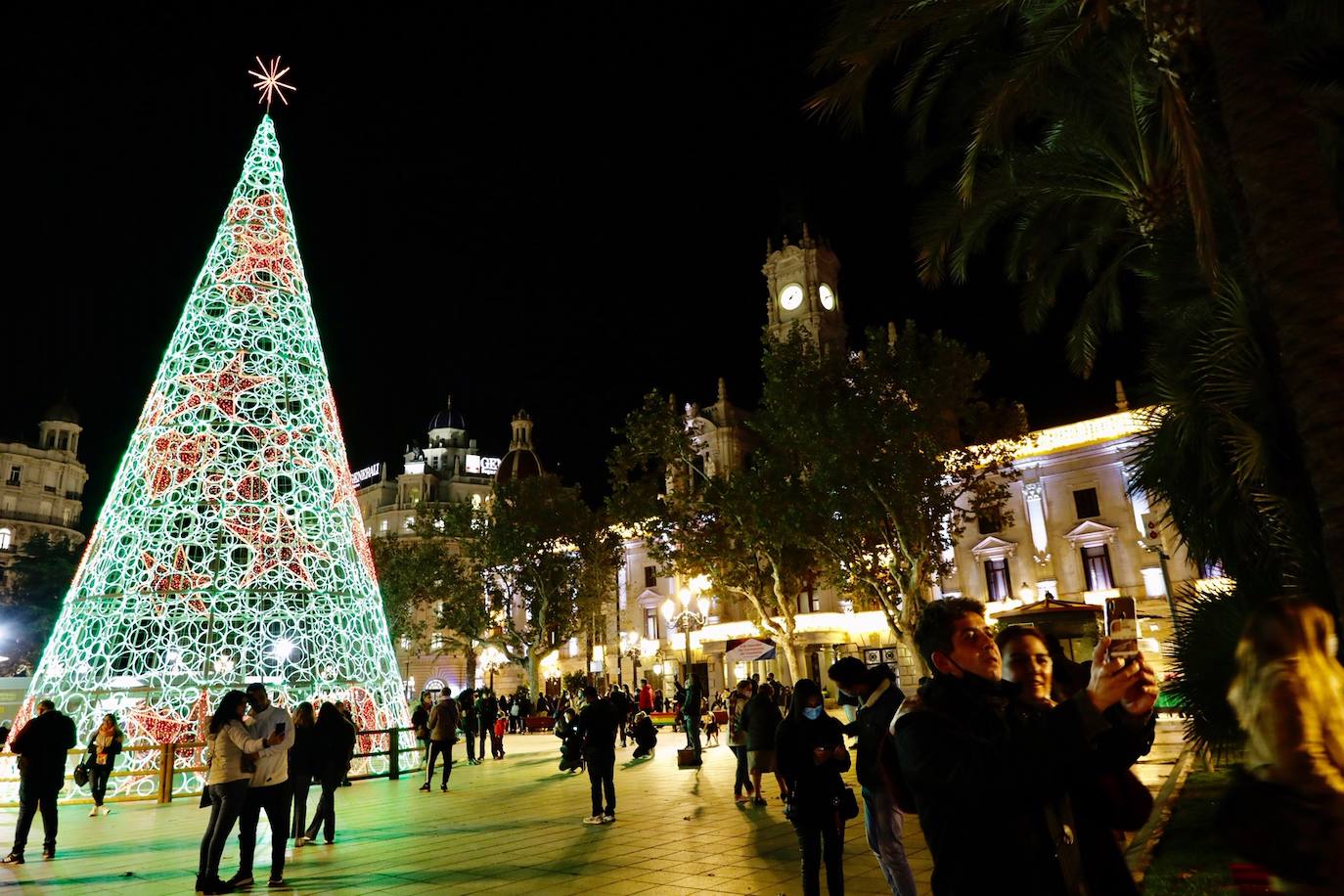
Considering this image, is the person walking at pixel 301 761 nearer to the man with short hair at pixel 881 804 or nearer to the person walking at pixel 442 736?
the person walking at pixel 442 736

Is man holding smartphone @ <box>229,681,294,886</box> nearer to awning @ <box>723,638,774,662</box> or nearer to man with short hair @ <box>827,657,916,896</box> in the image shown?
man with short hair @ <box>827,657,916,896</box>

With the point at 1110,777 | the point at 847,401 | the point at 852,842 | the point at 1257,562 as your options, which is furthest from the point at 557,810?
the point at 847,401

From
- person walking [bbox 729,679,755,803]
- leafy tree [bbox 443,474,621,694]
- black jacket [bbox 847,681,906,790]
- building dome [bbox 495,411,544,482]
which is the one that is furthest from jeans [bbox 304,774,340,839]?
building dome [bbox 495,411,544,482]

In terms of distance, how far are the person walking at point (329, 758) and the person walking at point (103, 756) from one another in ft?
16.5

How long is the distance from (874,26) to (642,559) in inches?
1800

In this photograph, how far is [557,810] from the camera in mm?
11773

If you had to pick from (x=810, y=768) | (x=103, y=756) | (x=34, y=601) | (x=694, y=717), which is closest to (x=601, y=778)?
(x=810, y=768)

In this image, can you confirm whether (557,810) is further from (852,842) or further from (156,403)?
(156,403)

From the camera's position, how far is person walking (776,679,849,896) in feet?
18.6

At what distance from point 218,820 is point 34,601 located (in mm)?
A: 49742

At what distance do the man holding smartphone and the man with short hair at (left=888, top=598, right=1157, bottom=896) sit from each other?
6878 mm

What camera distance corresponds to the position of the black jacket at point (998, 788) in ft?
7.93

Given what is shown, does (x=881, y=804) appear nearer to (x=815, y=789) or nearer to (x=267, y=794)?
(x=815, y=789)

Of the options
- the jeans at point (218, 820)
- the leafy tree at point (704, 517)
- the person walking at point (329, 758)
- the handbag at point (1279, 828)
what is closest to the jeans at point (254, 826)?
the jeans at point (218, 820)
